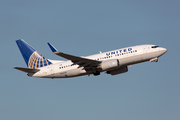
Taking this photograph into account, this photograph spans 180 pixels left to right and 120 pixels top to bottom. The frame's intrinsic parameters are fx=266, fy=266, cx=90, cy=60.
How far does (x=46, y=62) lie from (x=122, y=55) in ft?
48.3

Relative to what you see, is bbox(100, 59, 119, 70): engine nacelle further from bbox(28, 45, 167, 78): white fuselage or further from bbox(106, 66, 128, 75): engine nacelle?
bbox(106, 66, 128, 75): engine nacelle

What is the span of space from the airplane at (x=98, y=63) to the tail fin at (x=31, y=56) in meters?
0.36

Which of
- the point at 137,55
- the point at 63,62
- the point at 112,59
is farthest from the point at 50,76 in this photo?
the point at 137,55

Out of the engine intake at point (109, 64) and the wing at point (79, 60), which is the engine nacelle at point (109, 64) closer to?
the engine intake at point (109, 64)

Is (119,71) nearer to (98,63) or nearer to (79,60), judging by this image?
(98,63)

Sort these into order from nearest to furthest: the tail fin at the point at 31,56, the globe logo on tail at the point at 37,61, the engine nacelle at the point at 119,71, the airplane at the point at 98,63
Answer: the airplane at the point at 98,63, the engine nacelle at the point at 119,71, the globe logo on tail at the point at 37,61, the tail fin at the point at 31,56

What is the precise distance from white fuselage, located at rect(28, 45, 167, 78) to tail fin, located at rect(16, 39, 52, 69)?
7.88 ft

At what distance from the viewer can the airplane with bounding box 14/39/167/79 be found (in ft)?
146

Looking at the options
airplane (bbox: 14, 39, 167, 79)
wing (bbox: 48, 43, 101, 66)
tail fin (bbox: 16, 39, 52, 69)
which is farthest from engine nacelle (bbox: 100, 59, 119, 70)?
tail fin (bbox: 16, 39, 52, 69)

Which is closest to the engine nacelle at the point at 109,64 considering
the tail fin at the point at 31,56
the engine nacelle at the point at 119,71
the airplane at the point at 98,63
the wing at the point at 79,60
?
the airplane at the point at 98,63

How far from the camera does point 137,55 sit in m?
44.6

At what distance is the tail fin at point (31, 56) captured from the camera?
50.3 metres

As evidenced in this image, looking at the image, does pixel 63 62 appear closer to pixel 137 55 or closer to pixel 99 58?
pixel 99 58

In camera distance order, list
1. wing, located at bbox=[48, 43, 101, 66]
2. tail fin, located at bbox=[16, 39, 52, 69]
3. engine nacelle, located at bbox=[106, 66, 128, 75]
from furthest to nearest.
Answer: tail fin, located at bbox=[16, 39, 52, 69], engine nacelle, located at bbox=[106, 66, 128, 75], wing, located at bbox=[48, 43, 101, 66]
